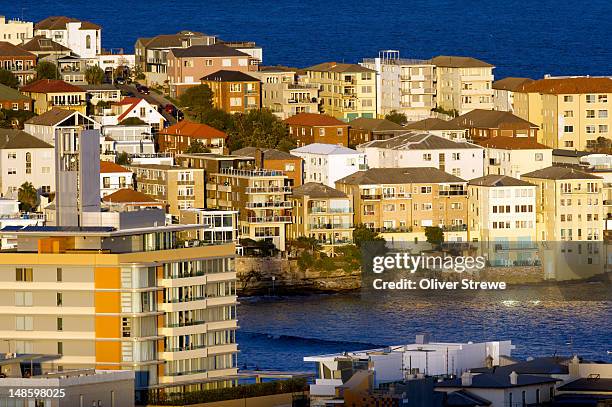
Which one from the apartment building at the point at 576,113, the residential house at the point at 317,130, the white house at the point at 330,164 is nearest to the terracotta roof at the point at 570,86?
the apartment building at the point at 576,113

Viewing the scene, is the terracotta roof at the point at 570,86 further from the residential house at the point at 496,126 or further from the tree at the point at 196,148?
the tree at the point at 196,148

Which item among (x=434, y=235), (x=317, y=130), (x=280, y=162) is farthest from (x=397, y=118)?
(x=434, y=235)

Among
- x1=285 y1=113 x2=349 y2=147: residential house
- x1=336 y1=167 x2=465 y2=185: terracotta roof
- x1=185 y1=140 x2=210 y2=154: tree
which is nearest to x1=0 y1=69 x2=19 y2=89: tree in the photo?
x1=285 y1=113 x2=349 y2=147: residential house

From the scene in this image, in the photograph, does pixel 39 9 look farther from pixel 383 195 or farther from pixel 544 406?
pixel 544 406

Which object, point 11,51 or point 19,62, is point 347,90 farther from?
point 11,51

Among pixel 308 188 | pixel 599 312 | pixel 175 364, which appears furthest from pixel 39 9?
pixel 175 364

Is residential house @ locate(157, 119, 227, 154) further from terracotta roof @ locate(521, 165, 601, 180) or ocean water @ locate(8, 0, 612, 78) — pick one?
ocean water @ locate(8, 0, 612, 78)
